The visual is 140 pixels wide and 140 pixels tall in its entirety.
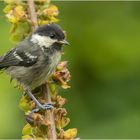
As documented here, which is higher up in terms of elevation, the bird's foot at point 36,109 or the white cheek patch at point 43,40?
the white cheek patch at point 43,40

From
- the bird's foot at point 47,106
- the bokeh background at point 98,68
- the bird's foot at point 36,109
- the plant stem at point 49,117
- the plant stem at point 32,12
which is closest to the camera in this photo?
the plant stem at point 49,117

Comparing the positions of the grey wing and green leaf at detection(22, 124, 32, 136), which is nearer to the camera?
Result: green leaf at detection(22, 124, 32, 136)

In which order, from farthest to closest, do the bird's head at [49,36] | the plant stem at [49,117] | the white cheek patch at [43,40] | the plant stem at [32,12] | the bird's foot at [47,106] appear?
the white cheek patch at [43,40], the bird's head at [49,36], the plant stem at [32,12], the bird's foot at [47,106], the plant stem at [49,117]

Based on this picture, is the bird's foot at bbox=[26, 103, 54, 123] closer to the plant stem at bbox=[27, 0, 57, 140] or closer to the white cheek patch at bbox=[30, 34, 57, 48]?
the plant stem at bbox=[27, 0, 57, 140]

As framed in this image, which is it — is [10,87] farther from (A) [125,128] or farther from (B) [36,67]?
(A) [125,128]

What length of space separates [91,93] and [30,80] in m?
0.65

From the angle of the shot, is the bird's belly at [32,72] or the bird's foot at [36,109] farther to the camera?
the bird's belly at [32,72]

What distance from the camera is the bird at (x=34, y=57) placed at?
9.42ft

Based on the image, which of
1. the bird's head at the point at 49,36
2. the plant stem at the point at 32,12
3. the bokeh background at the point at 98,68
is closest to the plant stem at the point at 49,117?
the plant stem at the point at 32,12

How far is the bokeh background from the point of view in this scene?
3227mm

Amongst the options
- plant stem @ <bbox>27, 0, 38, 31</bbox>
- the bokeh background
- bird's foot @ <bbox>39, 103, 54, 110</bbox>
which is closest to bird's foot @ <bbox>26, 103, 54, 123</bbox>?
bird's foot @ <bbox>39, 103, 54, 110</bbox>

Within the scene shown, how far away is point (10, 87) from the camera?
3236mm

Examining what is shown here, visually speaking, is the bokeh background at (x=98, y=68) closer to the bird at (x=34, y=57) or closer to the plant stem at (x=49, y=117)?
the bird at (x=34, y=57)

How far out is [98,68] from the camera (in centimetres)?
370
